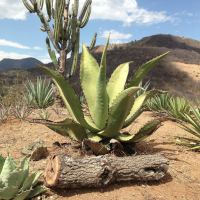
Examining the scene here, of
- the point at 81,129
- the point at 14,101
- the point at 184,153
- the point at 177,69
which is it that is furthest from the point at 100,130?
the point at 177,69

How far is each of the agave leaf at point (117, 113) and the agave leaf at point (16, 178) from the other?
1038 millimetres

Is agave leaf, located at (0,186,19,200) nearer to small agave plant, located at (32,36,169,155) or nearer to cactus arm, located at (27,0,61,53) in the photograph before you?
small agave plant, located at (32,36,169,155)

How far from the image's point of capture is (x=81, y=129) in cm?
243

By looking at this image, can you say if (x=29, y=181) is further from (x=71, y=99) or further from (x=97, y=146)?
(x=71, y=99)

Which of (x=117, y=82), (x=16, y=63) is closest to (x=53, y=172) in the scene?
(x=117, y=82)

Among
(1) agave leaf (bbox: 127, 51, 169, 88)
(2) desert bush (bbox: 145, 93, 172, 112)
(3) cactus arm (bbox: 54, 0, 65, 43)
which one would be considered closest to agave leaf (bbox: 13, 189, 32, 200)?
(1) agave leaf (bbox: 127, 51, 169, 88)

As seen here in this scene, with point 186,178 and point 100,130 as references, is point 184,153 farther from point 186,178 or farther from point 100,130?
point 100,130

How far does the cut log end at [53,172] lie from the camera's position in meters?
1.75

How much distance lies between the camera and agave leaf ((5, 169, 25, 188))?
1589 mm

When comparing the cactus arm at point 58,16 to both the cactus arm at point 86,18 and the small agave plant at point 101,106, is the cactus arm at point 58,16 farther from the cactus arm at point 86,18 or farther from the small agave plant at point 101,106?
the small agave plant at point 101,106

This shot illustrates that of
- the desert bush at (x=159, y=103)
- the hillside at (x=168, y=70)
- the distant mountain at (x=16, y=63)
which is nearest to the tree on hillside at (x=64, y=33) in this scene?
the desert bush at (x=159, y=103)

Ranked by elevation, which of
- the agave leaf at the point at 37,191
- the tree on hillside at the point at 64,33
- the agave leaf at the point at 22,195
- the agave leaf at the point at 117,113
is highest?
the tree on hillside at the point at 64,33

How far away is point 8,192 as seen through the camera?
1.55m

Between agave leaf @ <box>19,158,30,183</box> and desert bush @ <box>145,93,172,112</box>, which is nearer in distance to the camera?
agave leaf @ <box>19,158,30,183</box>
